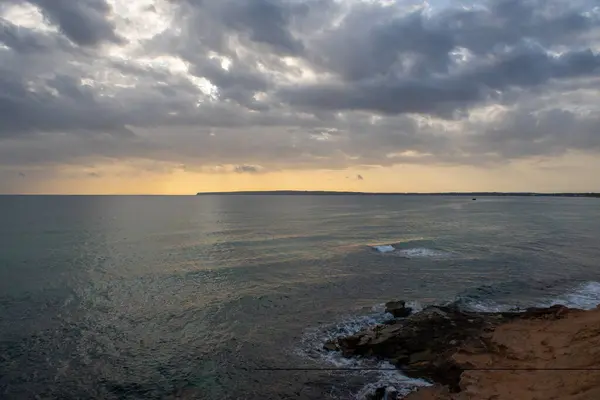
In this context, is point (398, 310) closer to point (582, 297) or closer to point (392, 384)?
point (392, 384)

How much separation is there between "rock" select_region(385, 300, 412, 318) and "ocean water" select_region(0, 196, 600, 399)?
1.03 meters

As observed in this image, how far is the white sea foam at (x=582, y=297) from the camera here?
82.7 feet

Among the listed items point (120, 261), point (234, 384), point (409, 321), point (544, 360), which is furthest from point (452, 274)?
point (120, 261)

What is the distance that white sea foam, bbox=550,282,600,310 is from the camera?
25.2m

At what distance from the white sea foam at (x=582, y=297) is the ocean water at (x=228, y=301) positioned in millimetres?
179

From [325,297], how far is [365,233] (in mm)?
42202

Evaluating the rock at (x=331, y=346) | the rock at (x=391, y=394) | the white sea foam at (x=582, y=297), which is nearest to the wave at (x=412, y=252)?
the white sea foam at (x=582, y=297)

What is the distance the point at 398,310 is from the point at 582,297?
14.4 m

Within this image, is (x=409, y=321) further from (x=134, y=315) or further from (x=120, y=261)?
(x=120, y=261)

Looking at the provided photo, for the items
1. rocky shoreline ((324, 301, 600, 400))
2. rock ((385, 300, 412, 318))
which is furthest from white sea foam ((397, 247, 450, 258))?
rock ((385, 300, 412, 318))

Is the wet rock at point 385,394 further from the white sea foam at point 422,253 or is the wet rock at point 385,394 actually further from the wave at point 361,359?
the white sea foam at point 422,253

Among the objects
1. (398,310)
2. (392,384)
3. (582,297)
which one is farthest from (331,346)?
(582,297)

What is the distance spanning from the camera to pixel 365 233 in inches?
2712

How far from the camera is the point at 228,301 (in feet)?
89.1
